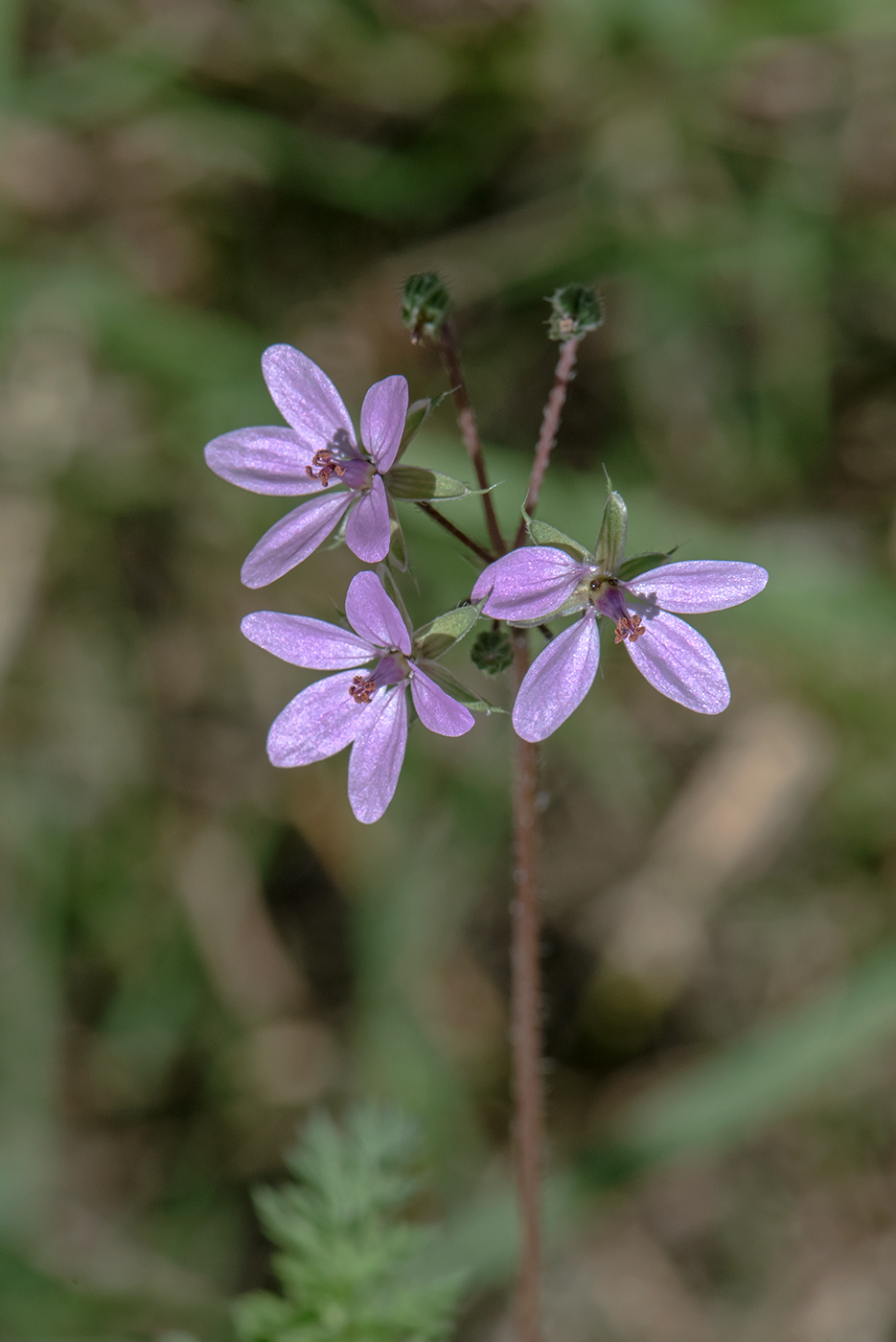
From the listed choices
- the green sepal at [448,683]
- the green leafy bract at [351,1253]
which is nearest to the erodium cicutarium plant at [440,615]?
the green sepal at [448,683]

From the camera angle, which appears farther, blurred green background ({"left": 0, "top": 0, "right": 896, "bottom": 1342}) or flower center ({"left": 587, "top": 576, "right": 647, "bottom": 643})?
blurred green background ({"left": 0, "top": 0, "right": 896, "bottom": 1342})

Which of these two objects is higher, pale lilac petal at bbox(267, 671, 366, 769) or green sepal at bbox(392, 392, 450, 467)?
green sepal at bbox(392, 392, 450, 467)

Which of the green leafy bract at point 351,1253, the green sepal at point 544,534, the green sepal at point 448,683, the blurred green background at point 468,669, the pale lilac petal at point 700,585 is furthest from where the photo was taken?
the blurred green background at point 468,669

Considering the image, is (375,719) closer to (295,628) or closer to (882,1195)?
(295,628)

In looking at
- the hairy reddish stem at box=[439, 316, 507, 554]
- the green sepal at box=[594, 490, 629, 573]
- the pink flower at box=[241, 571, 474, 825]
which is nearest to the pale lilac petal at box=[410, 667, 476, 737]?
the pink flower at box=[241, 571, 474, 825]

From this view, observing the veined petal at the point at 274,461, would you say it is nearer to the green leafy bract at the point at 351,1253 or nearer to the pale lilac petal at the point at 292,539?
the pale lilac petal at the point at 292,539

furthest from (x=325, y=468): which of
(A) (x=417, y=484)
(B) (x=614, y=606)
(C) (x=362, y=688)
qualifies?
(B) (x=614, y=606)

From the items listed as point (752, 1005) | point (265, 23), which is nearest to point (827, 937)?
point (752, 1005)

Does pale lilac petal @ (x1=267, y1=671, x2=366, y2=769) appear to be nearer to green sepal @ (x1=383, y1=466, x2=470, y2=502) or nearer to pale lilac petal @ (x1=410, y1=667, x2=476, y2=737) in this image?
pale lilac petal @ (x1=410, y1=667, x2=476, y2=737)
